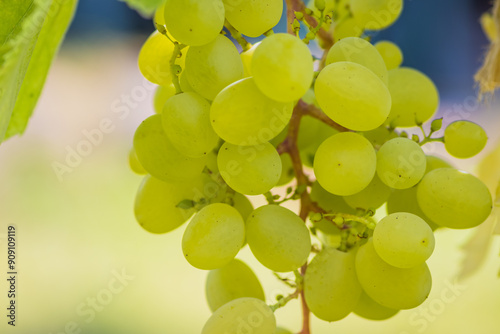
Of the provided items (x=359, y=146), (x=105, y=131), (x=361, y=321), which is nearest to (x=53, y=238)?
(x=105, y=131)

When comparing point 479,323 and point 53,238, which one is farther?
point 53,238

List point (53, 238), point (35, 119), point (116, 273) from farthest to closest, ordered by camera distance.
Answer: point (35, 119) → point (53, 238) → point (116, 273)

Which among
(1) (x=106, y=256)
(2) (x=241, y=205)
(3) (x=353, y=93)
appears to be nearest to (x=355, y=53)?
(3) (x=353, y=93)

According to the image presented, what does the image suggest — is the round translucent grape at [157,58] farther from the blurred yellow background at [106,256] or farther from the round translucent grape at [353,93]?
the blurred yellow background at [106,256]

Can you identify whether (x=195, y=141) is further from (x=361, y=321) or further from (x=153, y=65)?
(x=361, y=321)

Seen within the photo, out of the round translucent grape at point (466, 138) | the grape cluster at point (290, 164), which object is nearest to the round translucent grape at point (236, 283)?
the grape cluster at point (290, 164)

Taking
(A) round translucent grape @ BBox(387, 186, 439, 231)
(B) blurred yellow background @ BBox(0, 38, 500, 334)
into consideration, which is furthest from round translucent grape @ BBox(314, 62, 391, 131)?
(B) blurred yellow background @ BBox(0, 38, 500, 334)

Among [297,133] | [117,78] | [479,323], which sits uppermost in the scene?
[297,133]

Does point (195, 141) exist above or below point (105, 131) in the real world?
above

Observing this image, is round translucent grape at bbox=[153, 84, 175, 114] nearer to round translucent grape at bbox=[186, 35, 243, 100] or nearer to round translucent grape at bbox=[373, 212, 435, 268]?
round translucent grape at bbox=[186, 35, 243, 100]
